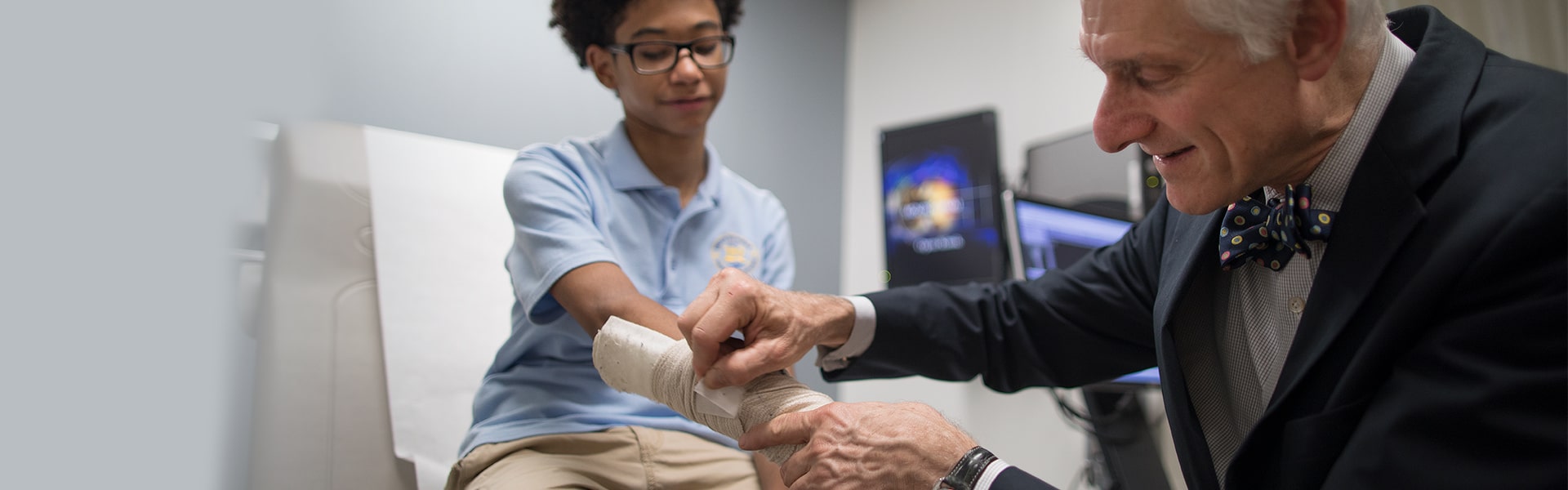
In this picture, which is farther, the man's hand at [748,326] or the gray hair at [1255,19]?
the man's hand at [748,326]

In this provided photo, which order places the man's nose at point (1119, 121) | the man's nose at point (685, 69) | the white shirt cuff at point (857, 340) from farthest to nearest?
1. the man's nose at point (685, 69)
2. the white shirt cuff at point (857, 340)
3. the man's nose at point (1119, 121)

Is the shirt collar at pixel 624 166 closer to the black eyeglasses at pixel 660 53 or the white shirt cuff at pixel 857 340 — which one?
the black eyeglasses at pixel 660 53

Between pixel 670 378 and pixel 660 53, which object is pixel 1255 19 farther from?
pixel 660 53

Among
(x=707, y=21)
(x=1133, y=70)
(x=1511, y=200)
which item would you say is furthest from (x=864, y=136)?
(x=1511, y=200)

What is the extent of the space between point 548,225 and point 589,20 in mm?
442

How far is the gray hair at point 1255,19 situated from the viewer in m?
0.78

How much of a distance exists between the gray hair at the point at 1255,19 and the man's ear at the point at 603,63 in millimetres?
929

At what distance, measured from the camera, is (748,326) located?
1.07 m

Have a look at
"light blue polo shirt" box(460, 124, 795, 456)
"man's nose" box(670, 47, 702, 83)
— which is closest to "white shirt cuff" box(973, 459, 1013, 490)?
"light blue polo shirt" box(460, 124, 795, 456)

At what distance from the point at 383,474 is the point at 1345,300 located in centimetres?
150

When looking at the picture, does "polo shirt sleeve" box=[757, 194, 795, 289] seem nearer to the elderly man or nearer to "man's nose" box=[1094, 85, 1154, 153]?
the elderly man

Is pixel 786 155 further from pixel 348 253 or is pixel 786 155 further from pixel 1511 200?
pixel 1511 200

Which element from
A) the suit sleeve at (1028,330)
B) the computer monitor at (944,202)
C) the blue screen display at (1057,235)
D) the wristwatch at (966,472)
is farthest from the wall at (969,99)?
the wristwatch at (966,472)

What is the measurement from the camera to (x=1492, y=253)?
68cm
